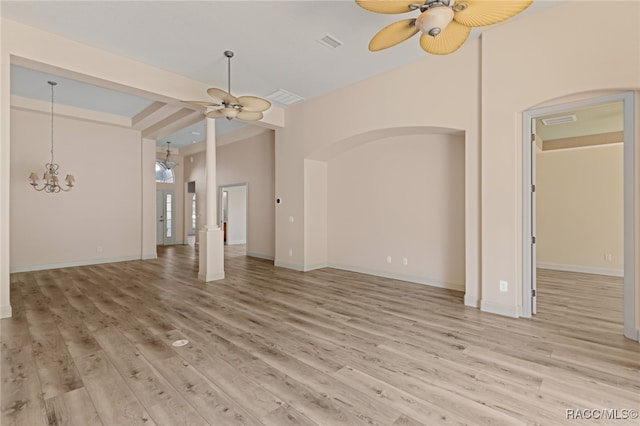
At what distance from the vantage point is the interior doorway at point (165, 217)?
37.5 feet

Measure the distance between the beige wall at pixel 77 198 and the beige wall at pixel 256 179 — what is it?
2.50m

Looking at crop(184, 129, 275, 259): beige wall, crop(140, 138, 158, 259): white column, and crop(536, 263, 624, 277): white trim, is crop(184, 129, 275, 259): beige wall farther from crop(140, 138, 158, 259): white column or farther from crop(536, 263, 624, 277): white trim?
crop(536, 263, 624, 277): white trim

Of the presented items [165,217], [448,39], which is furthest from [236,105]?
[165,217]

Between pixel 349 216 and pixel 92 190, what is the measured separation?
6.44 meters

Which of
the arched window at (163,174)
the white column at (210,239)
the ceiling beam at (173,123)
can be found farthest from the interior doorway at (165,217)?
the white column at (210,239)

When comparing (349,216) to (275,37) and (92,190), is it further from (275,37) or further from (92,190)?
(92,190)

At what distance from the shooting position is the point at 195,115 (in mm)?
6438

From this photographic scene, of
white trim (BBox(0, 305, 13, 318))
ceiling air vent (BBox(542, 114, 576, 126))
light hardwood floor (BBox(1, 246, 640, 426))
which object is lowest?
light hardwood floor (BBox(1, 246, 640, 426))

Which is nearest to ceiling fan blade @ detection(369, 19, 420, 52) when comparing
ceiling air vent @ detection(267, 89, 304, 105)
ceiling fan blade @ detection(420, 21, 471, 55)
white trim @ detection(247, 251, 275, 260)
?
ceiling fan blade @ detection(420, 21, 471, 55)

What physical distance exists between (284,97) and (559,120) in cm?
543

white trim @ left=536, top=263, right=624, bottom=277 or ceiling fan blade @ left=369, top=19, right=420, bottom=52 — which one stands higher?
ceiling fan blade @ left=369, top=19, right=420, bottom=52

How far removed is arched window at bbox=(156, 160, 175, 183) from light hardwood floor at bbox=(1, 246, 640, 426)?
7.41m

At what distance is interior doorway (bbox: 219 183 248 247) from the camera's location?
1210cm

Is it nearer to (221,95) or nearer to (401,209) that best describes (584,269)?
(401,209)
